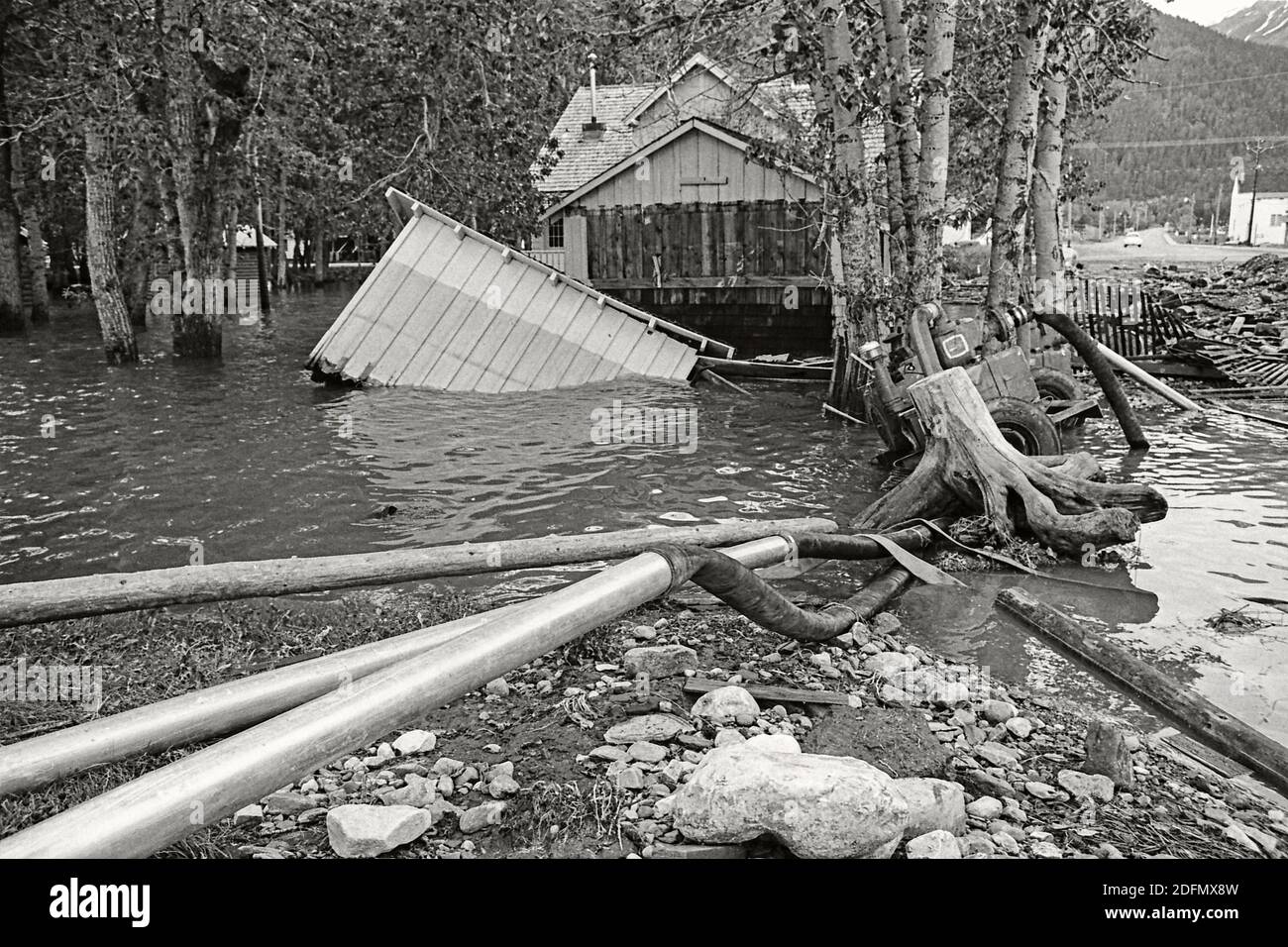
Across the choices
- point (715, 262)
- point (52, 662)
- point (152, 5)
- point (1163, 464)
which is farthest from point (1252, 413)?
point (152, 5)

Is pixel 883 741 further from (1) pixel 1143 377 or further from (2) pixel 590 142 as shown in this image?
(2) pixel 590 142

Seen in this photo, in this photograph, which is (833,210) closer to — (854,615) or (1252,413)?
(1252,413)

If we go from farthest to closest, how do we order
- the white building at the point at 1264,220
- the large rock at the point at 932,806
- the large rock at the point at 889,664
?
the white building at the point at 1264,220
the large rock at the point at 889,664
the large rock at the point at 932,806

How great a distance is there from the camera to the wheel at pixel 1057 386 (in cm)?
1427

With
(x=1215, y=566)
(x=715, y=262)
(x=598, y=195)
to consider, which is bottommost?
(x=1215, y=566)

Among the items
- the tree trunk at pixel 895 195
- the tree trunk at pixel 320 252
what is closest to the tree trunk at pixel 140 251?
the tree trunk at pixel 895 195

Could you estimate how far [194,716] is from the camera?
4367 millimetres

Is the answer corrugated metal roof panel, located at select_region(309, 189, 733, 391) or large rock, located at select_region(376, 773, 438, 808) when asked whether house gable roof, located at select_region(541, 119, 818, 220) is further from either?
large rock, located at select_region(376, 773, 438, 808)

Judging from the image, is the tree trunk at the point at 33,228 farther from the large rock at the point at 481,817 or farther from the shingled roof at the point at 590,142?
the large rock at the point at 481,817

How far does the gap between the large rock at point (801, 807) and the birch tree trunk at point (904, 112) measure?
11.1 metres

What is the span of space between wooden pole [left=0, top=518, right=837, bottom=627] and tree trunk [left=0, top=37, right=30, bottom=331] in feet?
75.5

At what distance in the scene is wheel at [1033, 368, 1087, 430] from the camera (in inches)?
562

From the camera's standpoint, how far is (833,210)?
47.7 ft
